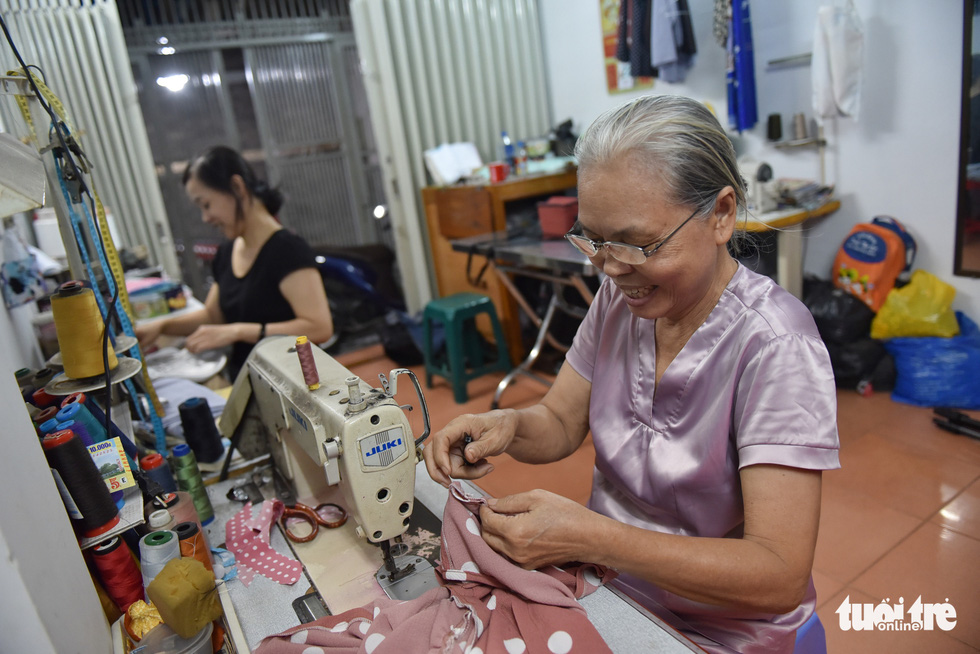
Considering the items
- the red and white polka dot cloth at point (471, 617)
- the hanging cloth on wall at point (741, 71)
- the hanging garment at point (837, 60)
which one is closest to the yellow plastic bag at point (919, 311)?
the hanging garment at point (837, 60)

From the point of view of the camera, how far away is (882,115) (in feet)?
10.2

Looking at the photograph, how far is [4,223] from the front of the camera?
7.22ft

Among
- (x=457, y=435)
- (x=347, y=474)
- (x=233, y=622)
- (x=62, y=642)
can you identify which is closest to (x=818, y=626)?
(x=457, y=435)

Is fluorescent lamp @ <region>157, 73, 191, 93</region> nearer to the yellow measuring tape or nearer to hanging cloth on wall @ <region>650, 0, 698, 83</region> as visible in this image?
hanging cloth on wall @ <region>650, 0, 698, 83</region>

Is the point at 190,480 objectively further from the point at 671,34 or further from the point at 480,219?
the point at 671,34

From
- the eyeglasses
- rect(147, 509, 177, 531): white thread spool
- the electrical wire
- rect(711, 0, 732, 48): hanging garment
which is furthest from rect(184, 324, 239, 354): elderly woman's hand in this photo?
rect(711, 0, 732, 48): hanging garment

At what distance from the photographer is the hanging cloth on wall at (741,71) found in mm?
3234

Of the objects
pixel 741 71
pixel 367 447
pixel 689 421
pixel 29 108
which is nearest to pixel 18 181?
pixel 29 108

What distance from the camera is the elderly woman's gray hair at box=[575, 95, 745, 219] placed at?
0.97 m

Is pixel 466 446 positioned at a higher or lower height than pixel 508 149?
lower

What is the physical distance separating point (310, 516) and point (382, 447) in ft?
1.09

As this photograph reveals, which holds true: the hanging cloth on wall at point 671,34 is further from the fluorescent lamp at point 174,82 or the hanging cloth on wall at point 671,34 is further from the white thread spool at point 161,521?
the fluorescent lamp at point 174,82

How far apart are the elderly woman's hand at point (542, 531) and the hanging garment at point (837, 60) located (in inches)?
112

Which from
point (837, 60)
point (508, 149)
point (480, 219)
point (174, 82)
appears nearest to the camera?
point (837, 60)
